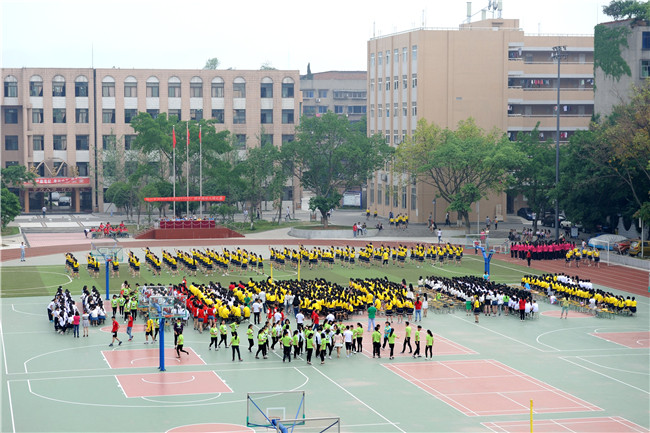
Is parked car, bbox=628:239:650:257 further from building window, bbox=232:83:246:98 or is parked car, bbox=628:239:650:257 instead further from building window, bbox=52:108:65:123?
building window, bbox=52:108:65:123

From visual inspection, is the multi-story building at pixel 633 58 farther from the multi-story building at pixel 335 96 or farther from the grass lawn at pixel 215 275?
the multi-story building at pixel 335 96

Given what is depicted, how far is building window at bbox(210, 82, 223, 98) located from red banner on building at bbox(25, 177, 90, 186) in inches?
742

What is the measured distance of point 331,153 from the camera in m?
88.4

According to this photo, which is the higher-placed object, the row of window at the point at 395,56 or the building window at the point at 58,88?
the row of window at the point at 395,56

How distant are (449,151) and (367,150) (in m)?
10.1

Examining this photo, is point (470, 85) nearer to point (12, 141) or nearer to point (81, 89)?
point (81, 89)

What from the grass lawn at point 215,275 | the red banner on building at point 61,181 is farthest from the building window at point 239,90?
the grass lawn at point 215,275

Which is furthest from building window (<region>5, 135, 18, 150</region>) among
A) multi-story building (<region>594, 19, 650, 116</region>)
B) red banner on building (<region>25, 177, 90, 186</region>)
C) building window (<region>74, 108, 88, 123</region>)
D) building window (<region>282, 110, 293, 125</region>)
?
multi-story building (<region>594, 19, 650, 116</region>)

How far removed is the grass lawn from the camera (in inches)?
2030

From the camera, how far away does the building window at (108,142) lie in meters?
105

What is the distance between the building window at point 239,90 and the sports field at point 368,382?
246 feet

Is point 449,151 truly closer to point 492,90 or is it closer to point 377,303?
point 492,90

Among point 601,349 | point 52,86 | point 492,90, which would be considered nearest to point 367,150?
point 492,90

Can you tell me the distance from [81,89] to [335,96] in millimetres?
59669
